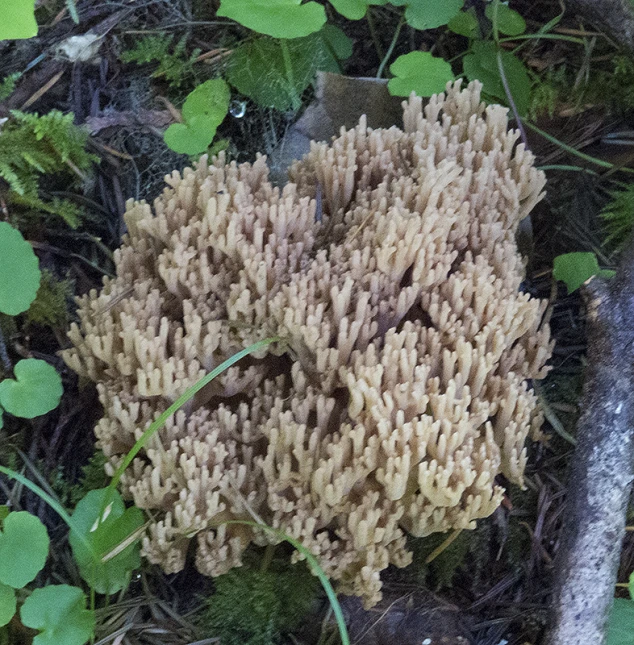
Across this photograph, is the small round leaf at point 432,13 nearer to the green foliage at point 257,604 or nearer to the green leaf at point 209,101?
the green leaf at point 209,101

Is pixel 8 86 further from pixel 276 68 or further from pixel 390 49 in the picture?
pixel 390 49

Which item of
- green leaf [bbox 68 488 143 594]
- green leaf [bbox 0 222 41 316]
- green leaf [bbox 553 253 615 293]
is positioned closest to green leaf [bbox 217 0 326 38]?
green leaf [bbox 0 222 41 316]

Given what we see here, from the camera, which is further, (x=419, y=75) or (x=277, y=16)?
(x=419, y=75)

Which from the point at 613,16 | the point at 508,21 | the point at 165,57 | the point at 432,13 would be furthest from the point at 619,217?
the point at 165,57

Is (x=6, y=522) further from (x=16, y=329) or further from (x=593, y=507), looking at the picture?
(x=593, y=507)

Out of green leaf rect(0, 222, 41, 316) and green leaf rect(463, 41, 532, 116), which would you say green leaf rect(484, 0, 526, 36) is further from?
green leaf rect(0, 222, 41, 316)

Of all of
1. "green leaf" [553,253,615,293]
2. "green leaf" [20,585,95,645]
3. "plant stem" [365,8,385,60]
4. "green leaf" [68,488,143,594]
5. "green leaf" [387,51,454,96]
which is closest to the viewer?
"green leaf" [20,585,95,645]
